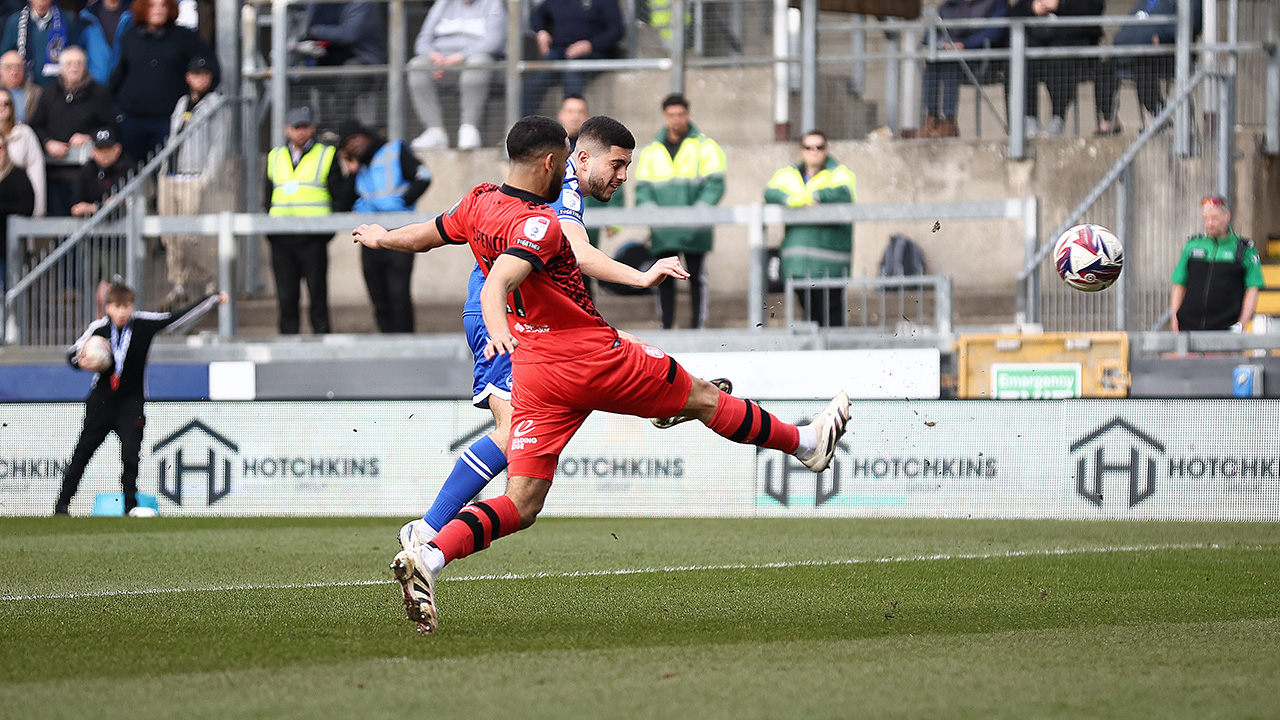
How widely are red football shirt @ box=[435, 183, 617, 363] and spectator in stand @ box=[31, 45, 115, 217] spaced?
11.2 metres

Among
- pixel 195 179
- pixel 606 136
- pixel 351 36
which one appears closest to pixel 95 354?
pixel 195 179

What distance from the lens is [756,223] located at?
1370 centimetres

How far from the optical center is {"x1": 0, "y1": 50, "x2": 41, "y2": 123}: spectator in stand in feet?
55.5

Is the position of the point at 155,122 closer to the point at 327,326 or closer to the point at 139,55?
the point at 139,55

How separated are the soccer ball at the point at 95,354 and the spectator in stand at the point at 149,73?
4.31 metres

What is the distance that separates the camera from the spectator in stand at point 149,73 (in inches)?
656

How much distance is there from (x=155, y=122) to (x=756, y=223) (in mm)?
6742

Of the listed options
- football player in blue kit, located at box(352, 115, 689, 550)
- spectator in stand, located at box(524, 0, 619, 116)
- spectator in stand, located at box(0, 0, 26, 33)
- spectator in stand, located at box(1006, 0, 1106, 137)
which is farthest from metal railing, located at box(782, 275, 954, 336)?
spectator in stand, located at box(0, 0, 26, 33)

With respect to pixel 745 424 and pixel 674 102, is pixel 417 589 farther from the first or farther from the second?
pixel 674 102

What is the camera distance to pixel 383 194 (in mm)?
14602

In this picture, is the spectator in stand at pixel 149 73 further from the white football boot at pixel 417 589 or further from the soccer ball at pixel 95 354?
the white football boot at pixel 417 589

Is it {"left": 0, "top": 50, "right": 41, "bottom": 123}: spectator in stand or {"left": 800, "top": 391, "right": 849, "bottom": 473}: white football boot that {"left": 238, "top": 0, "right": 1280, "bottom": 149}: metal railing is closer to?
{"left": 0, "top": 50, "right": 41, "bottom": 123}: spectator in stand

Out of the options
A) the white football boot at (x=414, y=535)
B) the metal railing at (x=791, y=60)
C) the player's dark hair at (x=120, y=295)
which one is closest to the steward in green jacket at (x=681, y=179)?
the metal railing at (x=791, y=60)

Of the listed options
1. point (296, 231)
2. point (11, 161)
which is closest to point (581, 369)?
point (296, 231)
